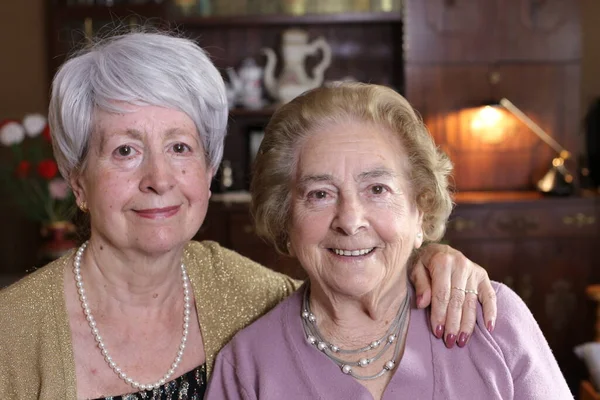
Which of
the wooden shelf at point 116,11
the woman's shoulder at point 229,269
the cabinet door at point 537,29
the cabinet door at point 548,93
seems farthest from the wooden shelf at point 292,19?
the woman's shoulder at point 229,269

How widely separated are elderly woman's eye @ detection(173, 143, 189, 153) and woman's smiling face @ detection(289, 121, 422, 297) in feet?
0.92

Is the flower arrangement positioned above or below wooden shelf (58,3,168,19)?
below

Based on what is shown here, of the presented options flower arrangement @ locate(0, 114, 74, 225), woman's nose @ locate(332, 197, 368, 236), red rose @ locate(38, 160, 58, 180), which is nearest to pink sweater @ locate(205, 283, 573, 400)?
woman's nose @ locate(332, 197, 368, 236)

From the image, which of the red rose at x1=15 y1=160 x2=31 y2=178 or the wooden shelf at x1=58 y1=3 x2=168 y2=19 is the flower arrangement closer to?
the red rose at x1=15 y1=160 x2=31 y2=178

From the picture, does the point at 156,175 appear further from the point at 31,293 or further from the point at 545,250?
the point at 545,250

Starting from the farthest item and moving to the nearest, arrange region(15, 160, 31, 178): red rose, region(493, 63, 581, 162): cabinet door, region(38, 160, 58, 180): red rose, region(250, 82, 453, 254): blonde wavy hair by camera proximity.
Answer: region(493, 63, 581, 162): cabinet door, region(15, 160, 31, 178): red rose, region(38, 160, 58, 180): red rose, region(250, 82, 453, 254): blonde wavy hair

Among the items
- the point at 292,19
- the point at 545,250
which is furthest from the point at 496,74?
the point at 292,19

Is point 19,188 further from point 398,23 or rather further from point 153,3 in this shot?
point 398,23

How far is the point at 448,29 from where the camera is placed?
470cm

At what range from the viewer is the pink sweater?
1.67 meters

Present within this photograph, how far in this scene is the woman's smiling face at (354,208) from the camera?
171 cm

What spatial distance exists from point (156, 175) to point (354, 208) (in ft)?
1.42

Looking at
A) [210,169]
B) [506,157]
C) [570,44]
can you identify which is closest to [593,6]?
[570,44]

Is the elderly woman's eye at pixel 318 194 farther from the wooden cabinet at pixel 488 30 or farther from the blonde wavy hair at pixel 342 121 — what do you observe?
the wooden cabinet at pixel 488 30
